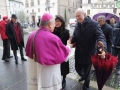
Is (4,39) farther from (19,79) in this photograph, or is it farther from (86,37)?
(86,37)

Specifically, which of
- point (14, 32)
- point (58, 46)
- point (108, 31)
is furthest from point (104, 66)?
point (14, 32)

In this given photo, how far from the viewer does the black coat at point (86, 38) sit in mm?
2777

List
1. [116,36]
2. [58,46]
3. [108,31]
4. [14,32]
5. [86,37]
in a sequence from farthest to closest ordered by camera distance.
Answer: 1. [14,32]
2. [116,36]
3. [108,31]
4. [86,37]
5. [58,46]

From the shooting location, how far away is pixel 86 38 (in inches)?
112

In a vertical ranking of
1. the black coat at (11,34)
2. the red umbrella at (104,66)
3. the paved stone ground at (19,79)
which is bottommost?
the paved stone ground at (19,79)

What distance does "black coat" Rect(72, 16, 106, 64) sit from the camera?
278 centimetres

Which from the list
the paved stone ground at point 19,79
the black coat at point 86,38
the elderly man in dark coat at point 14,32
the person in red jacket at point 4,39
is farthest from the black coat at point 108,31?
the person in red jacket at point 4,39

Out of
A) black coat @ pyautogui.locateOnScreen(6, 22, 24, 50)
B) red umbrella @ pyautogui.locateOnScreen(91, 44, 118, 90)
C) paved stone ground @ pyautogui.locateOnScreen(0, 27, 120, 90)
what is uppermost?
black coat @ pyautogui.locateOnScreen(6, 22, 24, 50)

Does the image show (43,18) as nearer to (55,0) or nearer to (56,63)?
(56,63)

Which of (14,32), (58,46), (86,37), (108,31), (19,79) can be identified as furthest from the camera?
(14,32)

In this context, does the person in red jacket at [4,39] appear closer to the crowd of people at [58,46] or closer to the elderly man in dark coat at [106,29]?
the crowd of people at [58,46]

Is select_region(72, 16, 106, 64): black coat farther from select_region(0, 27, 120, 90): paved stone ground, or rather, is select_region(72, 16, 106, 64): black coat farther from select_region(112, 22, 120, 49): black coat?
select_region(112, 22, 120, 49): black coat

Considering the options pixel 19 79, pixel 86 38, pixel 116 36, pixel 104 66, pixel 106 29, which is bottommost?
pixel 19 79

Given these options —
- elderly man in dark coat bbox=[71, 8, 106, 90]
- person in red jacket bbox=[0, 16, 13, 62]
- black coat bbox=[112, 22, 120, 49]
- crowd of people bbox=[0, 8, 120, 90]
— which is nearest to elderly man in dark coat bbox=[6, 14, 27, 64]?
person in red jacket bbox=[0, 16, 13, 62]
